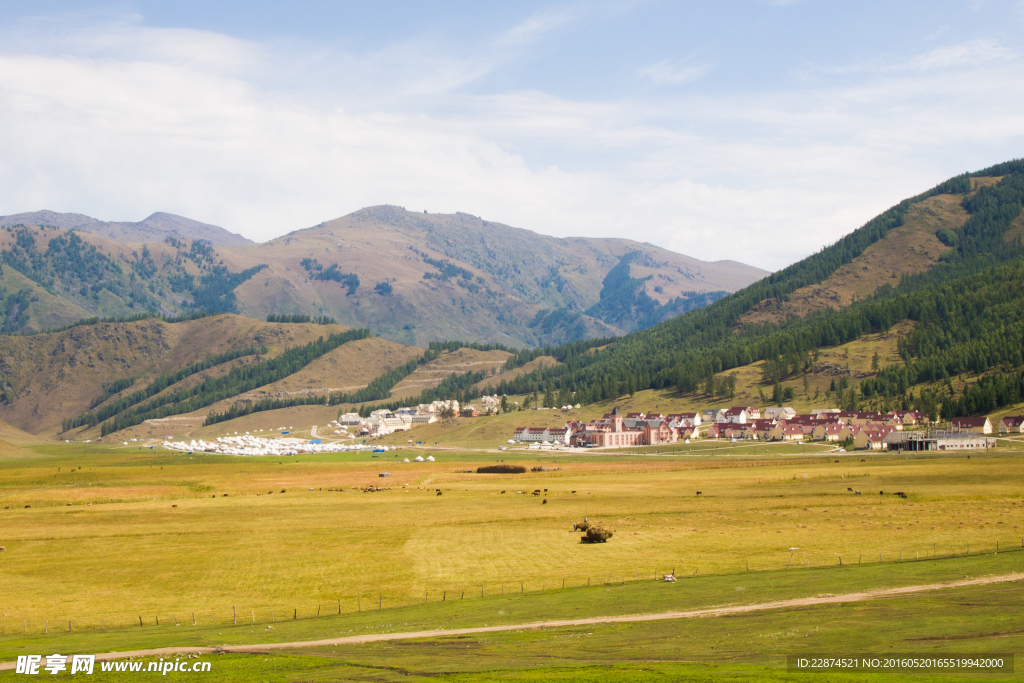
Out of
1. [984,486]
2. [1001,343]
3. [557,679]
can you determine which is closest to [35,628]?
[557,679]

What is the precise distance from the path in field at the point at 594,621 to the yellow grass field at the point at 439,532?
8505 millimetres

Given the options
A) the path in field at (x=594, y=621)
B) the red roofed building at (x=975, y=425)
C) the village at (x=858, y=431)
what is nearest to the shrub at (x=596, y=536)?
the path in field at (x=594, y=621)

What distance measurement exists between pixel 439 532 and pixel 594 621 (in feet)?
103

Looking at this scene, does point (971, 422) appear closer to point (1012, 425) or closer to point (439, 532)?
point (1012, 425)

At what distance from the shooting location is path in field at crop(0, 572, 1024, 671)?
31906 millimetres

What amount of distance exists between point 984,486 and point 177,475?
11760 cm

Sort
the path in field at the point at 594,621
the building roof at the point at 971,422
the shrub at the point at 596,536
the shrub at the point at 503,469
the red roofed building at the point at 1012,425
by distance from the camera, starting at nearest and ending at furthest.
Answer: the path in field at the point at 594,621, the shrub at the point at 596,536, the shrub at the point at 503,469, the building roof at the point at 971,422, the red roofed building at the point at 1012,425

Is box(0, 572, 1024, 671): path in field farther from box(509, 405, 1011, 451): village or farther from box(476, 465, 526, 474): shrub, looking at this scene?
box(509, 405, 1011, 451): village

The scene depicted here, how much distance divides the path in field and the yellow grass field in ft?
27.9

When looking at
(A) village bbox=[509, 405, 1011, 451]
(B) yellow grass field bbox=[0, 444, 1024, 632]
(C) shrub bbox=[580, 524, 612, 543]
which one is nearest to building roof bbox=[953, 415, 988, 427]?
(A) village bbox=[509, 405, 1011, 451]

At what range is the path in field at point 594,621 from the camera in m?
31.9

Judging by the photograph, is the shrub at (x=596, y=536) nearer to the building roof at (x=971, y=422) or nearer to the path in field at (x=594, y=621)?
the path in field at (x=594, y=621)

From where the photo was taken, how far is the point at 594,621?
35.9 metres

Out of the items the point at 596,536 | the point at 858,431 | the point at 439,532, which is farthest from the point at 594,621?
the point at 858,431
